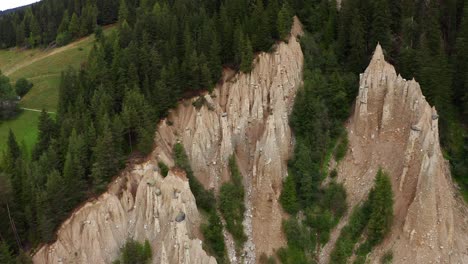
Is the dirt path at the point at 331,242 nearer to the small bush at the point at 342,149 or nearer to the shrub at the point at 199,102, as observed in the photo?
the small bush at the point at 342,149

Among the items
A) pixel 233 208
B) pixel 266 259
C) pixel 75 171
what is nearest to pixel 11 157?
pixel 75 171

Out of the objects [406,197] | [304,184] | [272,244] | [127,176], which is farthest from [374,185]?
[127,176]

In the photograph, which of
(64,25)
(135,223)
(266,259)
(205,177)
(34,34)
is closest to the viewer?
(135,223)

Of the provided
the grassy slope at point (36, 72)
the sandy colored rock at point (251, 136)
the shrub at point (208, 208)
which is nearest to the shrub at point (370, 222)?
the sandy colored rock at point (251, 136)

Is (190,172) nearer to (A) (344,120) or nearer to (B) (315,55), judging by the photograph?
(A) (344,120)

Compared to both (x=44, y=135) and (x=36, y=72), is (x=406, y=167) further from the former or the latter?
(x=36, y=72)

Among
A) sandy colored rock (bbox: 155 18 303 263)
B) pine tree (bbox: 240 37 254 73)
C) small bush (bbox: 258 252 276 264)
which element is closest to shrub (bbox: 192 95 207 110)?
sandy colored rock (bbox: 155 18 303 263)
